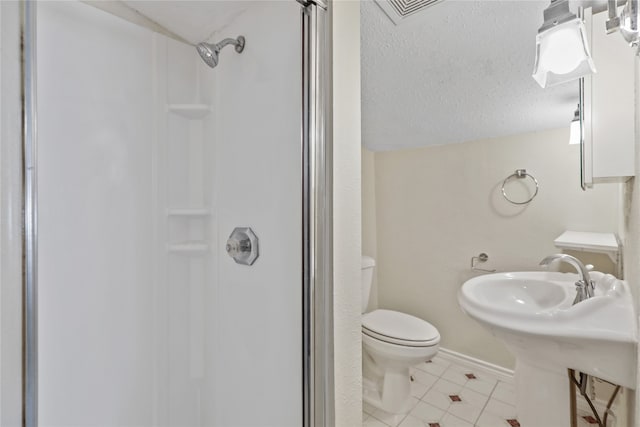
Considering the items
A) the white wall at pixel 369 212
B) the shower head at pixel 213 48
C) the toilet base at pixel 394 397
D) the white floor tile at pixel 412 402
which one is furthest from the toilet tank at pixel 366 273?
the shower head at pixel 213 48

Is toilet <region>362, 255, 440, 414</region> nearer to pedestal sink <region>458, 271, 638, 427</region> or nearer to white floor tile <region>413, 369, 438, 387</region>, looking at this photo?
white floor tile <region>413, 369, 438, 387</region>

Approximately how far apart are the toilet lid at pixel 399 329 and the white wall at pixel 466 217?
1.60ft

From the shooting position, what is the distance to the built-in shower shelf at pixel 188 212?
39.8 inches

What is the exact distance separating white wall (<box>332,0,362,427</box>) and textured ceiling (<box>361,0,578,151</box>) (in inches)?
10.5

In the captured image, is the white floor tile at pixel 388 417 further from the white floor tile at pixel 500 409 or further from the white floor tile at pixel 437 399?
the white floor tile at pixel 500 409

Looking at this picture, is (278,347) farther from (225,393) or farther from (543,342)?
(543,342)

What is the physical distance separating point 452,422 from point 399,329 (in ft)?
1.72

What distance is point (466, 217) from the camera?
1952mm

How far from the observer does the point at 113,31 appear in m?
0.89

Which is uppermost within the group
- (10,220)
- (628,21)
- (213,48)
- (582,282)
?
(213,48)

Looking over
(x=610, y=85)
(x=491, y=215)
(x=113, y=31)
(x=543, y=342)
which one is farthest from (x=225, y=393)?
(x=491, y=215)

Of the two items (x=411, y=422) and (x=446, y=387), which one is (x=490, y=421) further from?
(x=411, y=422)

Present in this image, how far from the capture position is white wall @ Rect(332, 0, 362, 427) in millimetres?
→ 673

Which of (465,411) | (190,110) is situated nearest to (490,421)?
(465,411)
